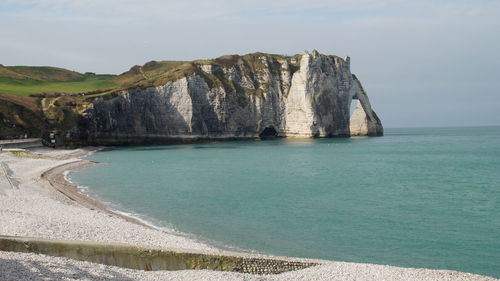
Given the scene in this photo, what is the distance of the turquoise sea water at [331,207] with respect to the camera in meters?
18.7

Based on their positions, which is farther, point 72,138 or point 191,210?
point 72,138

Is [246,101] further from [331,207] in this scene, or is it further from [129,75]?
[331,207]

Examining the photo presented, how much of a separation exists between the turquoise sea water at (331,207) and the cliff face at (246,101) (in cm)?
5714

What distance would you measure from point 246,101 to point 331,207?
9784 centimetres

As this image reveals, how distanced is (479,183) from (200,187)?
25.4 m

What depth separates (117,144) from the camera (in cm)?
10281

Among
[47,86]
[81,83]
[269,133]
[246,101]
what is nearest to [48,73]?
[81,83]

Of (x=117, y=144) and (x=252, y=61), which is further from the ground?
(x=252, y=61)

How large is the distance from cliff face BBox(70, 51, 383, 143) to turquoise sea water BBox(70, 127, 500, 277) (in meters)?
57.1

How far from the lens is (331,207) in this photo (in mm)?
28328

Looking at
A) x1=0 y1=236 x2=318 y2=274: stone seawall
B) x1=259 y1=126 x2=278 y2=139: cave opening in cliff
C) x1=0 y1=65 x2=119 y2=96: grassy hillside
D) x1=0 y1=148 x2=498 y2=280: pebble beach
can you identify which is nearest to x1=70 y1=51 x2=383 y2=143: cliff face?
x1=259 y1=126 x2=278 y2=139: cave opening in cliff

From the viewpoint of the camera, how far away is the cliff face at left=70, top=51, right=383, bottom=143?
109625 mm

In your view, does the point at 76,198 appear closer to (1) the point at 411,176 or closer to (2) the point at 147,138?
(1) the point at 411,176

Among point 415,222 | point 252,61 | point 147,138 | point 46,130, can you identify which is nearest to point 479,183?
point 415,222
